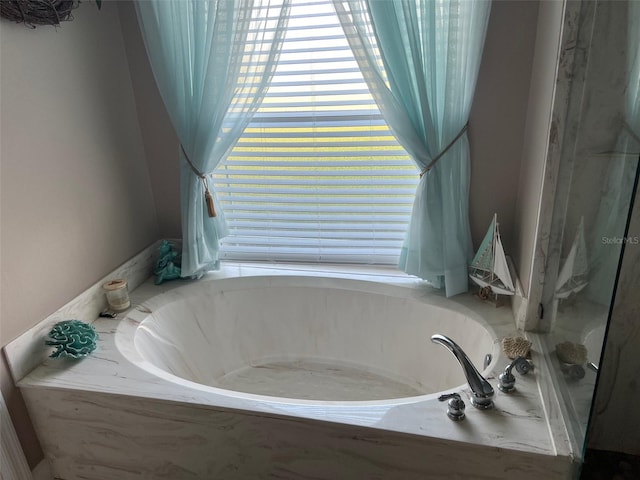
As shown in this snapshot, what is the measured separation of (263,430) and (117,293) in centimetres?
91

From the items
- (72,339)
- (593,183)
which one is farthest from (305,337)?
(593,183)

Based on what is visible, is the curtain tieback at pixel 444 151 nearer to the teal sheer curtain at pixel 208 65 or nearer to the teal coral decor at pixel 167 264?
the teal sheer curtain at pixel 208 65

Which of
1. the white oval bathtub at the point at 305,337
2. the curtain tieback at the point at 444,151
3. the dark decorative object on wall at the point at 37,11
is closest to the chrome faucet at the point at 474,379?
the white oval bathtub at the point at 305,337

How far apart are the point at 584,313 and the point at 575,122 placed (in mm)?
539

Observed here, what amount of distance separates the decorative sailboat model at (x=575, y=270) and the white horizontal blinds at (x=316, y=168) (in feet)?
2.44

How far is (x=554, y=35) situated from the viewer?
51.6 inches

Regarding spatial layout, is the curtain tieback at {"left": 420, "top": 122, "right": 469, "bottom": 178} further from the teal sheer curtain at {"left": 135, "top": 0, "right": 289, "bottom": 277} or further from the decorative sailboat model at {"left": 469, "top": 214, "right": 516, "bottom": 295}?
the teal sheer curtain at {"left": 135, "top": 0, "right": 289, "bottom": 277}

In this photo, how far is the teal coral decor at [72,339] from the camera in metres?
1.50

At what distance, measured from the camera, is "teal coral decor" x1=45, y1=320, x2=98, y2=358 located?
59.2 inches

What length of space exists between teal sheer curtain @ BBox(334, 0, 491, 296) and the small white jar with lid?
1.19 meters

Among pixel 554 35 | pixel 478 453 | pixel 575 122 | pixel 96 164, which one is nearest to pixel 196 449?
pixel 478 453

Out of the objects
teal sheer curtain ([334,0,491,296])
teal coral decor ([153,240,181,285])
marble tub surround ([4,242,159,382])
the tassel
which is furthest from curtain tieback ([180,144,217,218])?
teal sheer curtain ([334,0,491,296])

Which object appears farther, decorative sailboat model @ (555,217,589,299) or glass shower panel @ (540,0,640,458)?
decorative sailboat model @ (555,217,589,299)

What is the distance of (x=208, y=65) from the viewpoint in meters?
1.74
